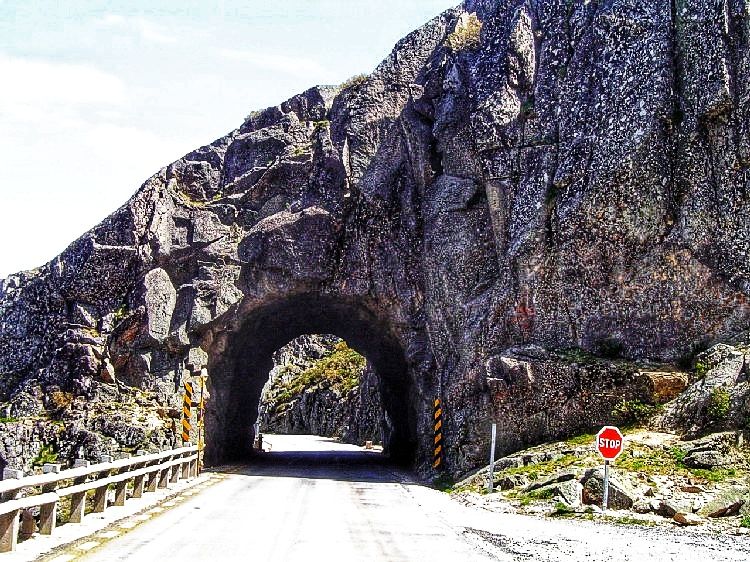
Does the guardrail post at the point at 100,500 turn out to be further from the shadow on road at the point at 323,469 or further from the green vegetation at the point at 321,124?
the green vegetation at the point at 321,124

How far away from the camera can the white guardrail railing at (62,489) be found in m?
10.4

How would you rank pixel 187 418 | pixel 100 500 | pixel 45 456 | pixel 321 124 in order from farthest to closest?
1. pixel 321 124
2. pixel 45 456
3. pixel 187 418
4. pixel 100 500

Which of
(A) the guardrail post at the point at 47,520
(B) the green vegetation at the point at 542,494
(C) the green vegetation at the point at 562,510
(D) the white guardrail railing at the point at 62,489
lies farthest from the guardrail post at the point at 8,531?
(B) the green vegetation at the point at 542,494

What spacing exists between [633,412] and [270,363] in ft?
71.4

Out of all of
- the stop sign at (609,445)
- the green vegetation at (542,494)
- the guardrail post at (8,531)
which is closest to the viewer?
the guardrail post at (8,531)

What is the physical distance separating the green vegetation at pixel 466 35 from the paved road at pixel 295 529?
17.0 m

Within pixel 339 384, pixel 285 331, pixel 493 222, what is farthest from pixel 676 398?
pixel 339 384

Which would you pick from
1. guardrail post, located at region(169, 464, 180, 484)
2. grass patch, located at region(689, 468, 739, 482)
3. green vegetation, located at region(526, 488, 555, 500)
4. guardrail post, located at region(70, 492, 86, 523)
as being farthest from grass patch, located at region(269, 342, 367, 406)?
guardrail post, located at region(70, 492, 86, 523)

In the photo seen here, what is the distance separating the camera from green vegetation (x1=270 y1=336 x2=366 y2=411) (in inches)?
2817

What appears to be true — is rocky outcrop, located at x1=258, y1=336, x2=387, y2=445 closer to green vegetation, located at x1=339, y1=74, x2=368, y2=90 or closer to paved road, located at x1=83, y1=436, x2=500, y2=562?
green vegetation, located at x1=339, y1=74, x2=368, y2=90

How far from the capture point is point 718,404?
2139 cm

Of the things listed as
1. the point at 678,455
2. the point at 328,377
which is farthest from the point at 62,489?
the point at 328,377

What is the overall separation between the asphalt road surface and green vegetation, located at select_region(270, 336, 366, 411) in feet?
166

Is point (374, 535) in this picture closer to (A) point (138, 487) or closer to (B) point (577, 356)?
(A) point (138, 487)
